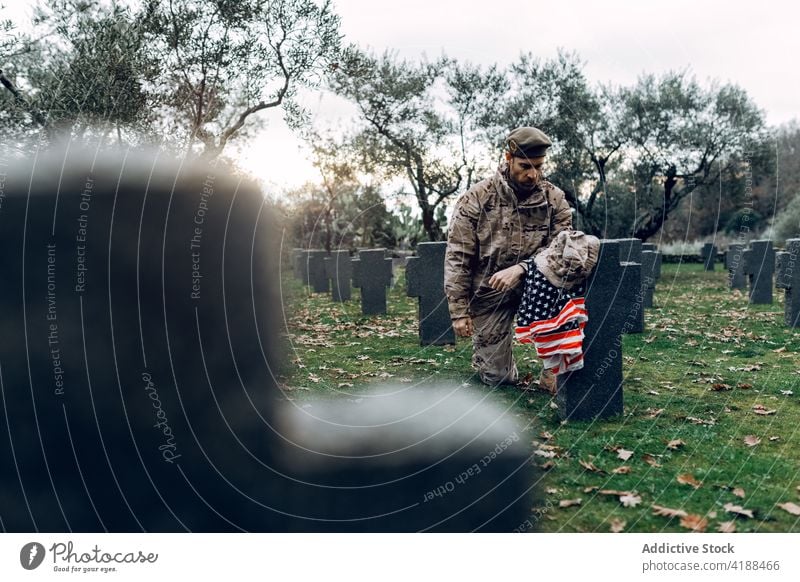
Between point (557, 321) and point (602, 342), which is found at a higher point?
point (557, 321)

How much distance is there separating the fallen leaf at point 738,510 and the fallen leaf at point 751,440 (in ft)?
3.56

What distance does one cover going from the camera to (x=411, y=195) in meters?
6.31

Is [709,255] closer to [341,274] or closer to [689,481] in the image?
[341,274]

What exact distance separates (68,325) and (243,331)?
84cm

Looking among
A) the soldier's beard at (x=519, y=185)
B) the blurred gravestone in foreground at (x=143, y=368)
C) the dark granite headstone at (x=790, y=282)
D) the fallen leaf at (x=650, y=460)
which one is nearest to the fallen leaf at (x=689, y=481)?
the fallen leaf at (x=650, y=460)

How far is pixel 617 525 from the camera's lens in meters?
3.31

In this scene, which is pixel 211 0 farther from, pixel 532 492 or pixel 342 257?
pixel 342 257

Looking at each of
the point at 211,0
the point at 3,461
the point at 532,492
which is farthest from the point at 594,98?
the point at 3,461

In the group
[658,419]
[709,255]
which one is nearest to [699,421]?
[658,419]

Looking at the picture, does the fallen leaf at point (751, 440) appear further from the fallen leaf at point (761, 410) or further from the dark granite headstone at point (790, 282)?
the dark granite headstone at point (790, 282)

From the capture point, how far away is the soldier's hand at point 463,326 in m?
5.13

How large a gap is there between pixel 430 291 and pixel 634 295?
3.59 metres

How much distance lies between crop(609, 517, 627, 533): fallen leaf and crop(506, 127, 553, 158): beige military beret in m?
2.69

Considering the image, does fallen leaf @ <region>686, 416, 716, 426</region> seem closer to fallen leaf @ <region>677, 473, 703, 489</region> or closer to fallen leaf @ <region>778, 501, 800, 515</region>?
fallen leaf @ <region>677, 473, 703, 489</region>
